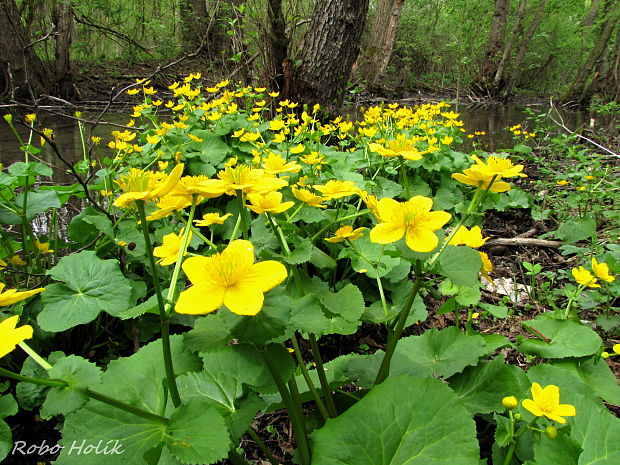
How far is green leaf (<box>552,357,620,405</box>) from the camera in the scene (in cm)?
113

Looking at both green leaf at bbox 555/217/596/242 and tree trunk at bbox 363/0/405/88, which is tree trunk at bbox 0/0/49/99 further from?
tree trunk at bbox 363/0/405/88

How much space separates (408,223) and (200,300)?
399 mm

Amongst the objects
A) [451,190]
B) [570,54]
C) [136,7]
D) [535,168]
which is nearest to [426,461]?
[451,190]

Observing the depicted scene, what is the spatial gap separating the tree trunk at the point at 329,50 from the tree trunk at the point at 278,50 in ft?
0.43

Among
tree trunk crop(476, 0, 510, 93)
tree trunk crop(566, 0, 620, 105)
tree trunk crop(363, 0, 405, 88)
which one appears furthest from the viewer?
tree trunk crop(476, 0, 510, 93)

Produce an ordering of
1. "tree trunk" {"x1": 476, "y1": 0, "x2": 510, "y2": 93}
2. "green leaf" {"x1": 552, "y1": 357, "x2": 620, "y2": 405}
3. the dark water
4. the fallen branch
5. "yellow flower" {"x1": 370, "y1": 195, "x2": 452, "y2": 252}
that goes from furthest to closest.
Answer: "tree trunk" {"x1": 476, "y1": 0, "x2": 510, "y2": 93}, the dark water, the fallen branch, "green leaf" {"x1": 552, "y1": 357, "x2": 620, "y2": 405}, "yellow flower" {"x1": 370, "y1": 195, "x2": 452, "y2": 252}

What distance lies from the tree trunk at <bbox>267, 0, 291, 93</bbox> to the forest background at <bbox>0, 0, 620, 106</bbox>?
1cm

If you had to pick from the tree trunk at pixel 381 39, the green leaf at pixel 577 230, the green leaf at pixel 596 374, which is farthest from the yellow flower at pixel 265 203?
the tree trunk at pixel 381 39

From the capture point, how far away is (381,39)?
37.0 feet

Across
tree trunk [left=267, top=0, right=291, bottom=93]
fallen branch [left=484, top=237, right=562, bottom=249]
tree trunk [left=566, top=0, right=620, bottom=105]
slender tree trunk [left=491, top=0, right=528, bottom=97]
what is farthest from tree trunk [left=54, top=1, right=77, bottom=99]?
tree trunk [left=566, top=0, right=620, bottom=105]

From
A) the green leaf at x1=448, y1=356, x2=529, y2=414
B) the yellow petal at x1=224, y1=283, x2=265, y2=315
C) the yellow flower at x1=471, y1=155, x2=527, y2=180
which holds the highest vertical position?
the yellow flower at x1=471, y1=155, x2=527, y2=180

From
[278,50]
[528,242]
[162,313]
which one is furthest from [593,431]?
[278,50]

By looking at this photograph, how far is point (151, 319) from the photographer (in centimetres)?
156

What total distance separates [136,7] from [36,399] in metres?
14.2
